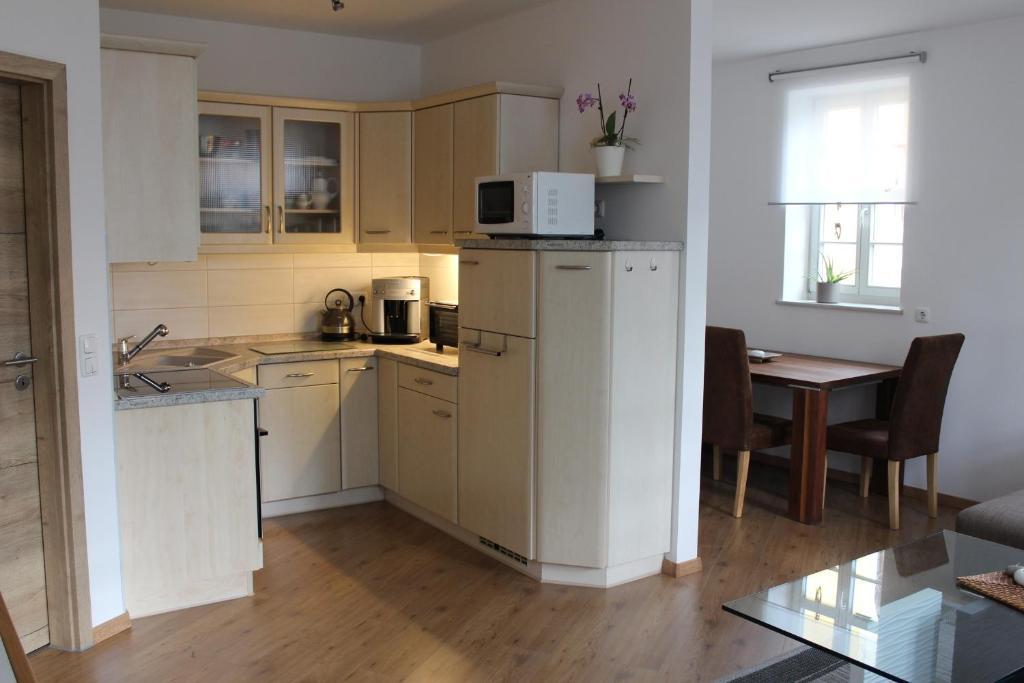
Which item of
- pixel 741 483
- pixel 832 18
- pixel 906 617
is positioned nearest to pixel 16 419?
pixel 906 617

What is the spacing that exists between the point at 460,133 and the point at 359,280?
119 centimetres

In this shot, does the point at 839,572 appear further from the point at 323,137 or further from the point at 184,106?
the point at 323,137

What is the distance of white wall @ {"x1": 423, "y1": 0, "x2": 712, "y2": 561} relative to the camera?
3.91 meters

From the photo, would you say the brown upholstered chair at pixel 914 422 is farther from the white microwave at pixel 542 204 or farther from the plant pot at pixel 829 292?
the white microwave at pixel 542 204

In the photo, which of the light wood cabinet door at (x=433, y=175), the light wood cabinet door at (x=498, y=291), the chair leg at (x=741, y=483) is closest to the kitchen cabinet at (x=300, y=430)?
the light wood cabinet door at (x=433, y=175)

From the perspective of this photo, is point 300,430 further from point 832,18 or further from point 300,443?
point 832,18

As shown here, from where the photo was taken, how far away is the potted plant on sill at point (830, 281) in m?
5.71

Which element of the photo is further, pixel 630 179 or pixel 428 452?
pixel 428 452

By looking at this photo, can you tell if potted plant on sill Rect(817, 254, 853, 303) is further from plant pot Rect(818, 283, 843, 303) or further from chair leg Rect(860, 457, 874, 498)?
chair leg Rect(860, 457, 874, 498)

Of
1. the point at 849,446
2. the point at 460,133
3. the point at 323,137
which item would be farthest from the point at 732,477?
the point at 323,137

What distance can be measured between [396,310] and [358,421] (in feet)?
2.08

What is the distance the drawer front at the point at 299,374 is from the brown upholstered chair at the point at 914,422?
2604 millimetres

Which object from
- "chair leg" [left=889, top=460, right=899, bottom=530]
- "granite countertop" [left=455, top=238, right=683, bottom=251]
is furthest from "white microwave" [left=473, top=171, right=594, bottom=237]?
"chair leg" [left=889, top=460, right=899, bottom=530]

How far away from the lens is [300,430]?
15.7 ft
